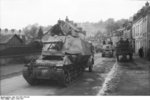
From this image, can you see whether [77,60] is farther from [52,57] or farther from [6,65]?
[6,65]

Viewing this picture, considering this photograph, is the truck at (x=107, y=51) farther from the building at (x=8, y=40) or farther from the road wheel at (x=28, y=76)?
the road wheel at (x=28, y=76)

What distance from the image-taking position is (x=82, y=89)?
11.1 m

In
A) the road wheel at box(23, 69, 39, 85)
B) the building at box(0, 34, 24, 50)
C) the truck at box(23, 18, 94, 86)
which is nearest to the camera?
the truck at box(23, 18, 94, 86)

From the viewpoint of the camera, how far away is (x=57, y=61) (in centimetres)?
1166

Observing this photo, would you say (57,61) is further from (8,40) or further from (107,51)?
(8,40)

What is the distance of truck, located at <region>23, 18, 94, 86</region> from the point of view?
36.9 ft

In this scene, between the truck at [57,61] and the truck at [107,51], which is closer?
the truck at [57,61]

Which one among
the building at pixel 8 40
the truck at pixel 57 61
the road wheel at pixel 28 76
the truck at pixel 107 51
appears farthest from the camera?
the building at pixel 8 40

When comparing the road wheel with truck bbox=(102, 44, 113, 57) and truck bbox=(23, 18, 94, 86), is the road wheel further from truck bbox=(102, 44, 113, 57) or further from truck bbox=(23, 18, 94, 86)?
A: truck bbox=(102, 44, 113, 57)

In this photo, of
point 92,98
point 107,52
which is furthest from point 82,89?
point 107,52

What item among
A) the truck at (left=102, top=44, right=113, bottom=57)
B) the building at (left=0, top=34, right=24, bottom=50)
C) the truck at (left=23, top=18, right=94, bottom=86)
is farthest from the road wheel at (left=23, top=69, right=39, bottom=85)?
the building at (left=0, top=34, right=24, bottom=50)

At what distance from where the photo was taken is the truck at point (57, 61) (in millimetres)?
11250

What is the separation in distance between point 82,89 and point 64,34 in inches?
179

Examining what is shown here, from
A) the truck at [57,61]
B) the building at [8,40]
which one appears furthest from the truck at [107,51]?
A: the truck at [57,61]
